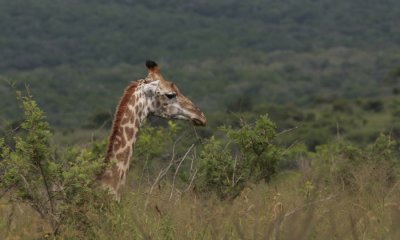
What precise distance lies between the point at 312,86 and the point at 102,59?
940 inches

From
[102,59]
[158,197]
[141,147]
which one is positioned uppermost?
[158,197]

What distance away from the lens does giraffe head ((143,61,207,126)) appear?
27.5ft

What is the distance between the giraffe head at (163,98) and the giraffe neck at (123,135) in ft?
0.29

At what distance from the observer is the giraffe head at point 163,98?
8.38m

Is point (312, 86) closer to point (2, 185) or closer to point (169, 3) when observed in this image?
point (169, 3)

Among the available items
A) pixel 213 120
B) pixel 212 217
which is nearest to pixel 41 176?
pixel 212 217

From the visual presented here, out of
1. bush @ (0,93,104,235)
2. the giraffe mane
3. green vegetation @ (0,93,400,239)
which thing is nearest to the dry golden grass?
green vegetation @ (0,93,400,239)

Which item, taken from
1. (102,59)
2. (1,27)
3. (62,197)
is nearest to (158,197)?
(62,197)

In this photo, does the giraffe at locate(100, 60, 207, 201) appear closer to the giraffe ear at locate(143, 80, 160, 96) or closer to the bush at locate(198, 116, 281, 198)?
the giraffe ear at locate(143, 80, 160, 96)

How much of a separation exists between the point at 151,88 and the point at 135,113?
0.33 metres

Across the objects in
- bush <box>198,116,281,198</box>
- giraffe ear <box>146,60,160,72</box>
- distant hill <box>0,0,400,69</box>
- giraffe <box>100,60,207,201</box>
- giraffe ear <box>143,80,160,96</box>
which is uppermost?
giraffe ear <box>146,60,160,72</box>

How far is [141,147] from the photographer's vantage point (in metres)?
10.8

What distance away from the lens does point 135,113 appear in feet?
26.4

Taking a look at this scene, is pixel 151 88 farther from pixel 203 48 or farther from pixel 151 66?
pixel 203 48
